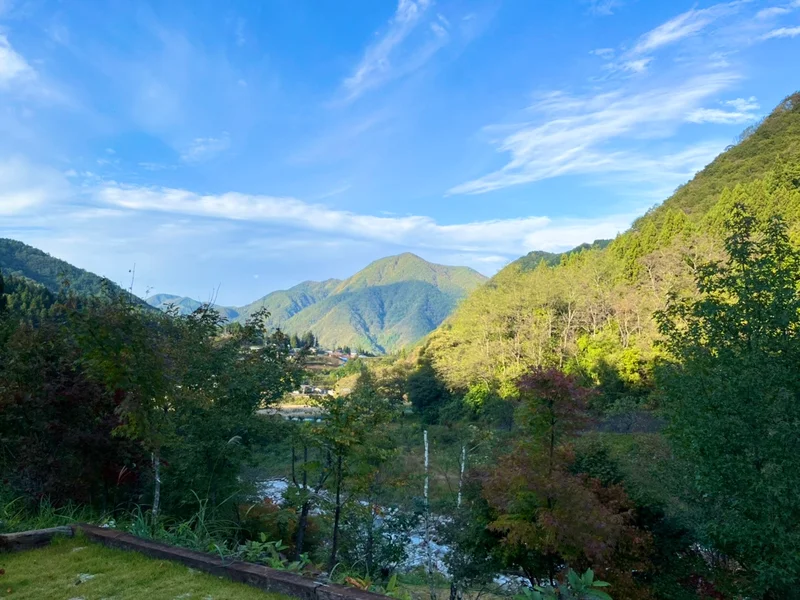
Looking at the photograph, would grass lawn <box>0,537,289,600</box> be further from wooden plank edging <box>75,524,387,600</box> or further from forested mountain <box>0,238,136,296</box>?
forested mountain <box>0,238,136,296</box>

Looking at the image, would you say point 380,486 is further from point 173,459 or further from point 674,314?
point 674,314

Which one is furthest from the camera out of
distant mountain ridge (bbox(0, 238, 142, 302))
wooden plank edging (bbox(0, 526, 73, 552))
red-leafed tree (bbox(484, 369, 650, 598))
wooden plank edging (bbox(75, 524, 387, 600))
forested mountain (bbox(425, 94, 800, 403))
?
distant mountain ridge (bbox(0, 238, 142, 302))

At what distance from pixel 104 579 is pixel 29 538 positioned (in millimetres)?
1510

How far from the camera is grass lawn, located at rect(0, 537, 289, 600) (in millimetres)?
3955

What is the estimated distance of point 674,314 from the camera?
877 cm

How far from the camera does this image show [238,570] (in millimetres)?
4254

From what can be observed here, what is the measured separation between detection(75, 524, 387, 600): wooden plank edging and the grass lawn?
7 centimetres

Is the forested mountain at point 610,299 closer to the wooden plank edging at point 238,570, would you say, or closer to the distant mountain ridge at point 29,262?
the wooden plank edging at point 238,570

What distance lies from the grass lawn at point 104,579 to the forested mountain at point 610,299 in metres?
27.6

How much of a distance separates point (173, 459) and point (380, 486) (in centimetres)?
366

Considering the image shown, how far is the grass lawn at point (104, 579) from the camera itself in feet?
13.0

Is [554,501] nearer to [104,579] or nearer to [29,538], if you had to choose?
[104,579]

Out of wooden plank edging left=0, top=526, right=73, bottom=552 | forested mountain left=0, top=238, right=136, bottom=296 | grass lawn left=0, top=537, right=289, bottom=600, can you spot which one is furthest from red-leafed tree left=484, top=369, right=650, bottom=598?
forested mountain left=0, top=238, right=136, bottom=296

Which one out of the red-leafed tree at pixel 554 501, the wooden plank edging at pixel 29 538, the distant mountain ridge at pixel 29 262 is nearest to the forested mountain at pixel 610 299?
the red-leafed tree at pixel 554 501
